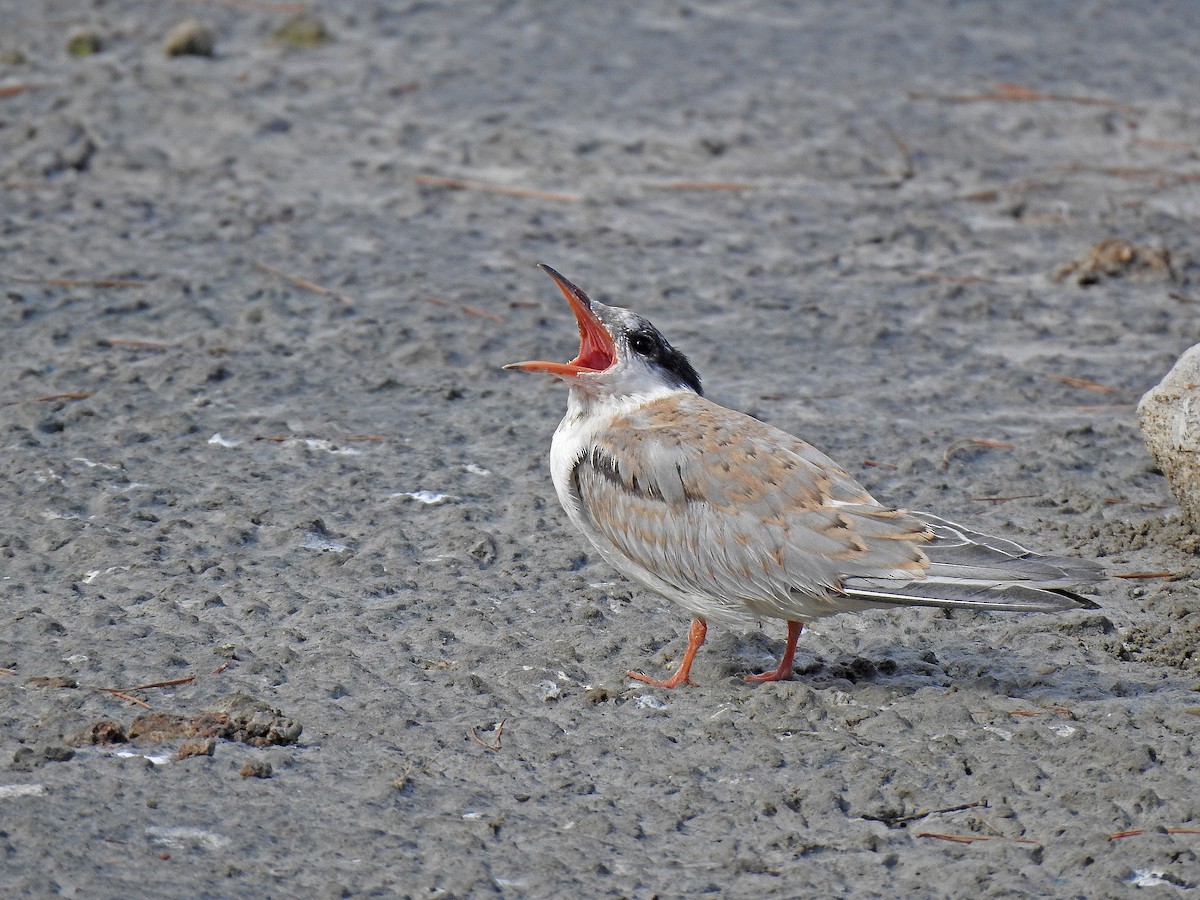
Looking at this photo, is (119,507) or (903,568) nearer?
(903,568)

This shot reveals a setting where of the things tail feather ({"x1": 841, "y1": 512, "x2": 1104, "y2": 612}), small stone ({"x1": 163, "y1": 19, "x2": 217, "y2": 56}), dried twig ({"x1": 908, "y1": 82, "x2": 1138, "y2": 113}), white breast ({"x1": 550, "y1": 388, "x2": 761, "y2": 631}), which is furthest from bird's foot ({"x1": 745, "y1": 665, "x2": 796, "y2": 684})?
small stone ({"x1": 163, "y1": 19, "x2": 217, "y2": 56})

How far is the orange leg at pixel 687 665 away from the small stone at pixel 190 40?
6712mm

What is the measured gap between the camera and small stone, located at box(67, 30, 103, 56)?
9812mm

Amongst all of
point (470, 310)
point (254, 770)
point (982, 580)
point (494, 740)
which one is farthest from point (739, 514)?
point (470, 310)

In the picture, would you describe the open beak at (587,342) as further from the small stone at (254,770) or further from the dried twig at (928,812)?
the dried twig at (928,812)

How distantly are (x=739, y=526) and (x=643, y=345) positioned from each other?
0.82 m

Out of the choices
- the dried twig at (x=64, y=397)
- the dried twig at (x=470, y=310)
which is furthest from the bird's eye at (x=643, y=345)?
the dried twig at (x=64, y=397)

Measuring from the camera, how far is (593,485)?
185 inches

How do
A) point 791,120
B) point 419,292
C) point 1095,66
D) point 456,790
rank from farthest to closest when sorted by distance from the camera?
point 1095,66
point 791,120
point 419,292
point 456,790

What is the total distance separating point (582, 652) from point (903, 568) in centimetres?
108

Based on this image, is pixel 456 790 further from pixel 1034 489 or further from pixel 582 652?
pixel 1034 489

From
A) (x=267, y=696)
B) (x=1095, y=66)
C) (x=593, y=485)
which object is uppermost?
(x=1095, y=66)

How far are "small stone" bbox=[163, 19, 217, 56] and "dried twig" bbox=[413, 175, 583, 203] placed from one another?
2365 millimetres

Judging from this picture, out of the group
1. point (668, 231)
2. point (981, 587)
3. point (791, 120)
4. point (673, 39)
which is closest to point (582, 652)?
point (981, 587)
